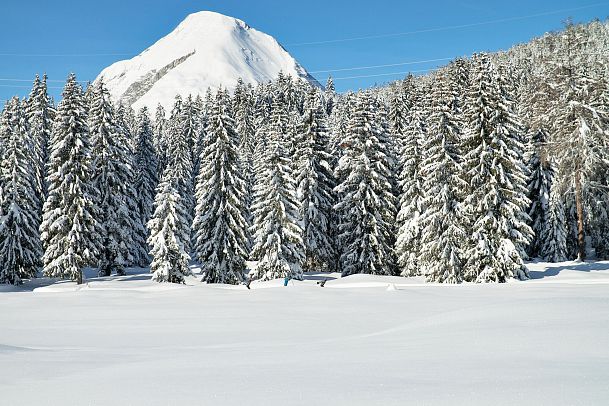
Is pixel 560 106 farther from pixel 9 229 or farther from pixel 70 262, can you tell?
pixel 9 229

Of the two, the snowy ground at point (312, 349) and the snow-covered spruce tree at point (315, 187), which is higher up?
the snow-covered spruce tree at point (315, 187)

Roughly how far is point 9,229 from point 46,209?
3552 mm

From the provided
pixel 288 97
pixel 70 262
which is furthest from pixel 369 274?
pixel 288 97

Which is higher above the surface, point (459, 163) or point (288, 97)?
point (288, 97)

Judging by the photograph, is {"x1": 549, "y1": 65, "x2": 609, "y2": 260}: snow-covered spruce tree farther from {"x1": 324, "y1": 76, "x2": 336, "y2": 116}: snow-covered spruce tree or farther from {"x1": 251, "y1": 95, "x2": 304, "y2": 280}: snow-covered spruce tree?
{"x1": 324, "y1": 76, "x2": 336, "y2": 116}: snow-covered spruce tree

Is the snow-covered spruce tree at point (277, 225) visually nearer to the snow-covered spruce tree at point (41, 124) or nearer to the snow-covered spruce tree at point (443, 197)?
the snow-covered spruce tree at point (443, 197)

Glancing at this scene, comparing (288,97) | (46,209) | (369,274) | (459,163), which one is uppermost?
(288,97)

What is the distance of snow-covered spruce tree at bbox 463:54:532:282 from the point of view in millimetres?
30234

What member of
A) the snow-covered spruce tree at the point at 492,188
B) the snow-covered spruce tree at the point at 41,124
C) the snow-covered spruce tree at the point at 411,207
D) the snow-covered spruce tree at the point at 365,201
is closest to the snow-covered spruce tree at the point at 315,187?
the snow-covered spruce tree at the point at 365,201

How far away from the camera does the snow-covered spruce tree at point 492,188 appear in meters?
30.2

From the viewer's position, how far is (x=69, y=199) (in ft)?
125

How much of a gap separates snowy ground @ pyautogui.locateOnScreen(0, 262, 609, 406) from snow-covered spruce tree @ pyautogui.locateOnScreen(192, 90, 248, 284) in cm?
1693

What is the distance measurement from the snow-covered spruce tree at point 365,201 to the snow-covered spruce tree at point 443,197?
449 centimetres

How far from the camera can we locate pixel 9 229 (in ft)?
126
